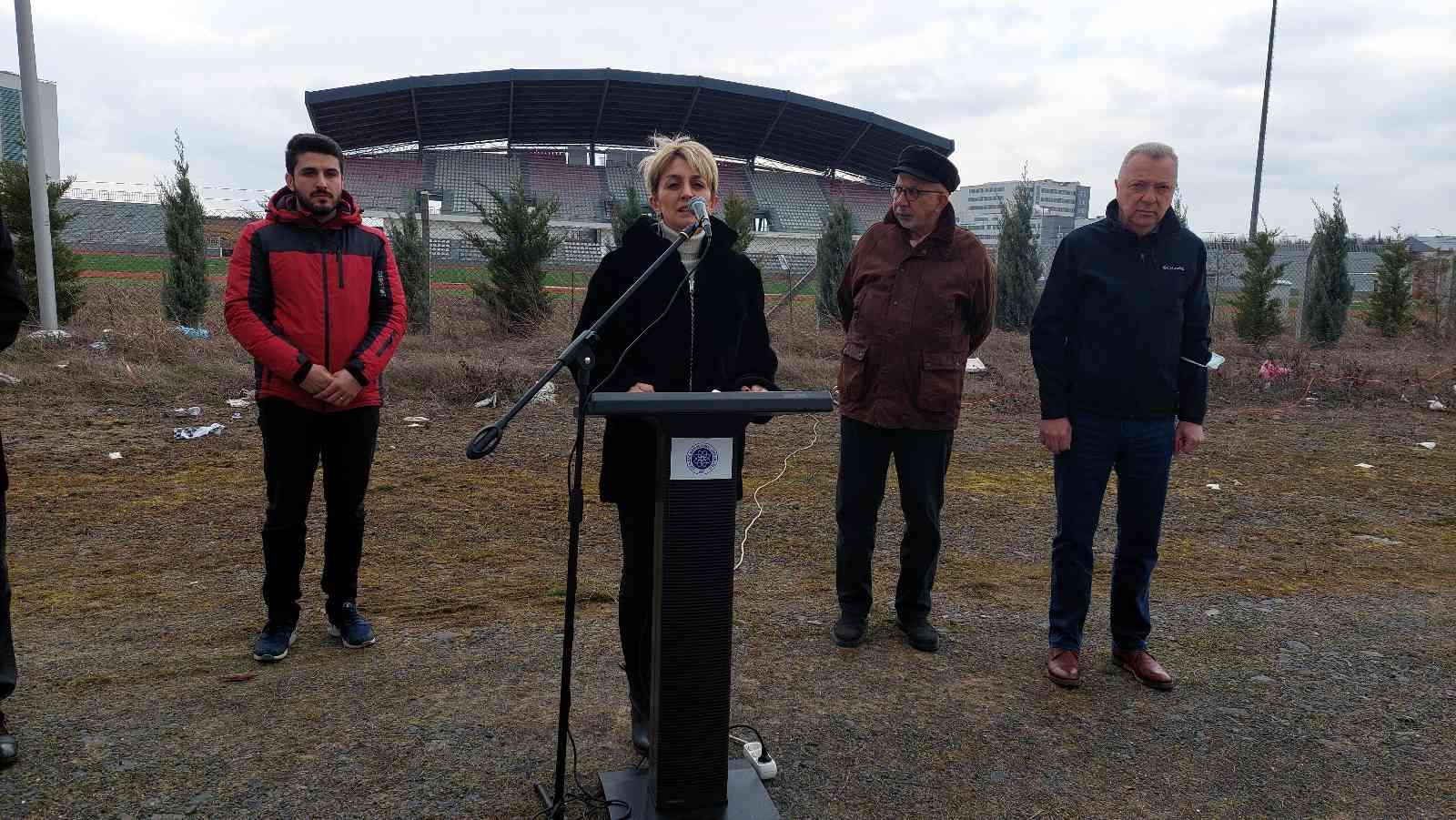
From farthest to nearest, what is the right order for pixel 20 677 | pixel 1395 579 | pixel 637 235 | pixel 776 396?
pixel 1395 579 < pixel 20 677 < pixel 637 235 < pixel 776 396

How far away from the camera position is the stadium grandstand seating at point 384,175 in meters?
38.1

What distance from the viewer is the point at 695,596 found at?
2494 millimetres

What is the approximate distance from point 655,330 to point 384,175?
132 feet

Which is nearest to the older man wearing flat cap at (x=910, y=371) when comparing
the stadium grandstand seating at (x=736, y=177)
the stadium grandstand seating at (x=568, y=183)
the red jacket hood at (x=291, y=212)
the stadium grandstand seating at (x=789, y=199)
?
the red jacket hood at (x=291, y=212)

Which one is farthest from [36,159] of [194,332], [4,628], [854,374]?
[854,374]

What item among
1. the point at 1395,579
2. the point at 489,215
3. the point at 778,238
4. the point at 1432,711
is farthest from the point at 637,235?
the point at 778,238

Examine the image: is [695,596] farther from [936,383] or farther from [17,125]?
[17,125]

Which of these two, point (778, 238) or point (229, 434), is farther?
point (778, 238)

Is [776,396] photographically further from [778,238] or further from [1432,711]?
[778,238]

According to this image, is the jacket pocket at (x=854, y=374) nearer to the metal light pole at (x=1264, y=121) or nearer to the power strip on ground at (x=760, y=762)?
the power strip on ground at (x=760, y=762)

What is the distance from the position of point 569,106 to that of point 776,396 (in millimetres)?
36419

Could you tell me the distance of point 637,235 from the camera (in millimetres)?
2994

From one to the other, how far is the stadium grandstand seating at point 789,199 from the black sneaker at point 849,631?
3641 cm

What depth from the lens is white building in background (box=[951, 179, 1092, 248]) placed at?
66.0 ft
